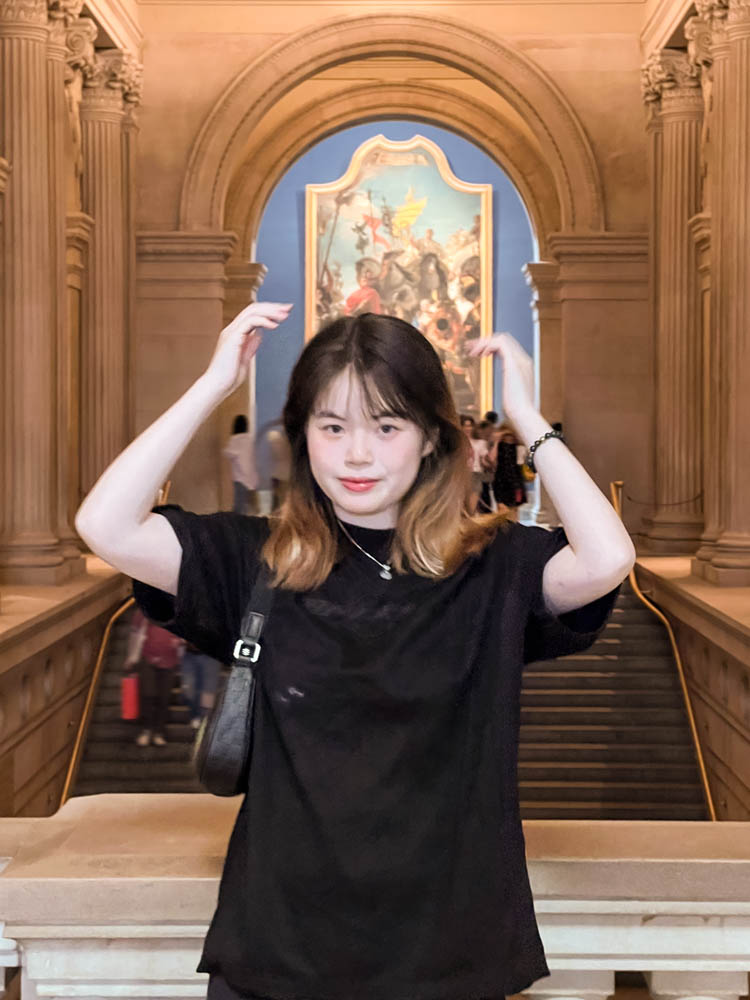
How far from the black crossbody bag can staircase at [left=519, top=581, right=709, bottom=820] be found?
345 inches

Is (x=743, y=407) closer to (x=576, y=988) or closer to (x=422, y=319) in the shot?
(x=576, y=988)

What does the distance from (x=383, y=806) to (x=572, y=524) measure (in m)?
0.49

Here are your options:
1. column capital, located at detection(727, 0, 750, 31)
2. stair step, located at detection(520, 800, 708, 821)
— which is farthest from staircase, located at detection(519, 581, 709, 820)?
column capital, located at detection(727, 0, 750, 31)

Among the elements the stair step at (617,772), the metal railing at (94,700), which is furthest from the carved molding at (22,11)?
the stair step at (617,772)

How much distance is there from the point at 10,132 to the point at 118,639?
4.55 metres

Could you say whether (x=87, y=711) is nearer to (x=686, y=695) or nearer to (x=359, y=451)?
(x=686, y=695)

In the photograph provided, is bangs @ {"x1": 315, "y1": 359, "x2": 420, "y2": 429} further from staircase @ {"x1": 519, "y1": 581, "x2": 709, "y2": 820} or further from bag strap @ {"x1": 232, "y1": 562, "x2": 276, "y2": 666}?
staircase @ {"x1": 519, "y1": 581, "x2": 709, "y2": 820}

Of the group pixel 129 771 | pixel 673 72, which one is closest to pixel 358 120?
pixel 673 72

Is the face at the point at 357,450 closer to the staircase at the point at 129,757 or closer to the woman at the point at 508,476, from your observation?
the staircase at the point at 129,757

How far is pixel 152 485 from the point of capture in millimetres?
2008

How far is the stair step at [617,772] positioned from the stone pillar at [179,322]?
8645 millimetres

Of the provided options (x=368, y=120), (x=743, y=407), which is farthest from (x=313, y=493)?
(x=368, y=120)

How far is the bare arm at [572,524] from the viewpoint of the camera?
199cm

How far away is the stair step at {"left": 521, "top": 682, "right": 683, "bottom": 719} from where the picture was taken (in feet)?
38.1
